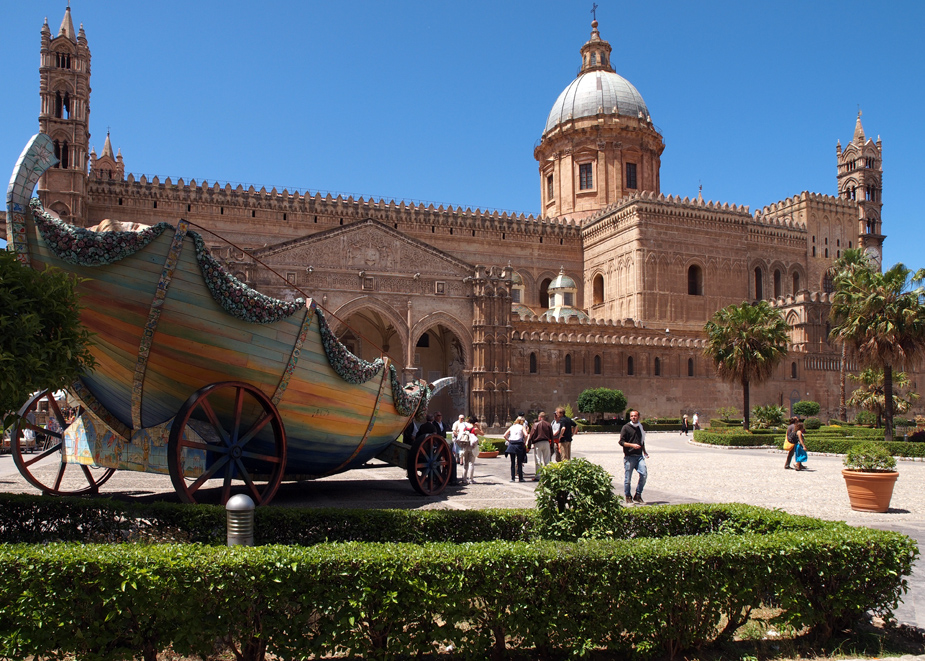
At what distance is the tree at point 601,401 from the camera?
121 ft

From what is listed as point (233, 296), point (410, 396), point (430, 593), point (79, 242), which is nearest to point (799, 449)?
point (410, 396)

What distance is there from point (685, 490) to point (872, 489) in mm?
3349

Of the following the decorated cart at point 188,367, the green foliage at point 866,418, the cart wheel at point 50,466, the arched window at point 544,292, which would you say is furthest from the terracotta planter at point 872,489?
the arched window at point 544,292

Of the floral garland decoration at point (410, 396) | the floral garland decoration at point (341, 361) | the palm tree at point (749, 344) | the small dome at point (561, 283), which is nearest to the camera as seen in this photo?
the floral garland decoration at point (341, 361)

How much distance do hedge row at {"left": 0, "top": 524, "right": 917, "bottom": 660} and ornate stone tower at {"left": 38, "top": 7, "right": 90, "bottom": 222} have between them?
36.2 m

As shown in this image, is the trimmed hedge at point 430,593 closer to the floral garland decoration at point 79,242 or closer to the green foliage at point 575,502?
the green foliage at point 575,502

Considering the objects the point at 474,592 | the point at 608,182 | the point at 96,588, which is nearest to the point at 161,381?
the point at 96,588

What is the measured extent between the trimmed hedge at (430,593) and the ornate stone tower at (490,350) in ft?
98.7

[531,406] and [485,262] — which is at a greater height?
[485,262]

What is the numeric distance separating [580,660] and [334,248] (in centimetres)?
3074

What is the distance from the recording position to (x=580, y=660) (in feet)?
17.3

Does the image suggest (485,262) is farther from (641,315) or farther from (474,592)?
(474,592)

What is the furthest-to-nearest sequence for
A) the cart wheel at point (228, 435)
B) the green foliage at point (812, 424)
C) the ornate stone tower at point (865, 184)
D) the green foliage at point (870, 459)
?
the ornate stone tower at point (865, 184) < the green foliage at point (812, 424) < the green foliage at point (870, 459) < the cart wheel at point (228, 435)

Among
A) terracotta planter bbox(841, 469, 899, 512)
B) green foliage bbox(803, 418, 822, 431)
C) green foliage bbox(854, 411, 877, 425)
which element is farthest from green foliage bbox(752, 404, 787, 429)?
terracotta planter bbox(841, 469, 899, 512)
